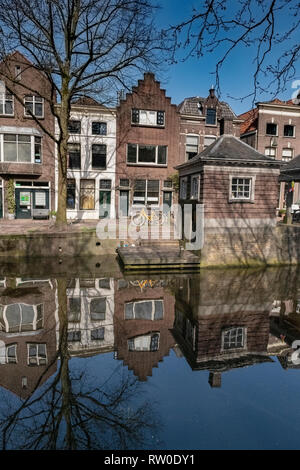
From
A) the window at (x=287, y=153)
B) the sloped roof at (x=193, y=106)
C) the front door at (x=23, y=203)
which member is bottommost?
the front door at (x=23, y=203)

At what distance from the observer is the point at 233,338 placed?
7285 mm

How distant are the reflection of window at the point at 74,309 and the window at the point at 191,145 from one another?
59.3 ft

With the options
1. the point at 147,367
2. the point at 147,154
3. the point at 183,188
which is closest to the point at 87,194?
the point at 147,154

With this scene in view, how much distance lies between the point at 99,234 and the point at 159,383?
34.6 feet

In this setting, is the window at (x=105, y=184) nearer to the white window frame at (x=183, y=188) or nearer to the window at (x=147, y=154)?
the window at (x=147, y=154)

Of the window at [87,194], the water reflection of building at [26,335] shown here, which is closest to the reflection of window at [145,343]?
the water reflection of building at [26,335]

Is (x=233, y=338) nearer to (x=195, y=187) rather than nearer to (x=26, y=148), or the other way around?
(x=195, y=187)

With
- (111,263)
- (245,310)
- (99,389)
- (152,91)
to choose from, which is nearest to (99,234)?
(111,263)

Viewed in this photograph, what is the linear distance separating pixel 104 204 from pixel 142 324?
16722 millimetres

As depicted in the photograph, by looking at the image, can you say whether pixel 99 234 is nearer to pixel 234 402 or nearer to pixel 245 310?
pixel 245 310

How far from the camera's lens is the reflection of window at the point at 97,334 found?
713cm

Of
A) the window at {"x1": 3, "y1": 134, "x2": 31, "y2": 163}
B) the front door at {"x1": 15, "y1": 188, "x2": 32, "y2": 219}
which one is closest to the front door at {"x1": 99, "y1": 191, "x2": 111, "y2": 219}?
the front door at {"x1": 15, "y1": 188, "x2": 32, "y2": 219}

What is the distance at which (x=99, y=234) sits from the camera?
1526 cm
